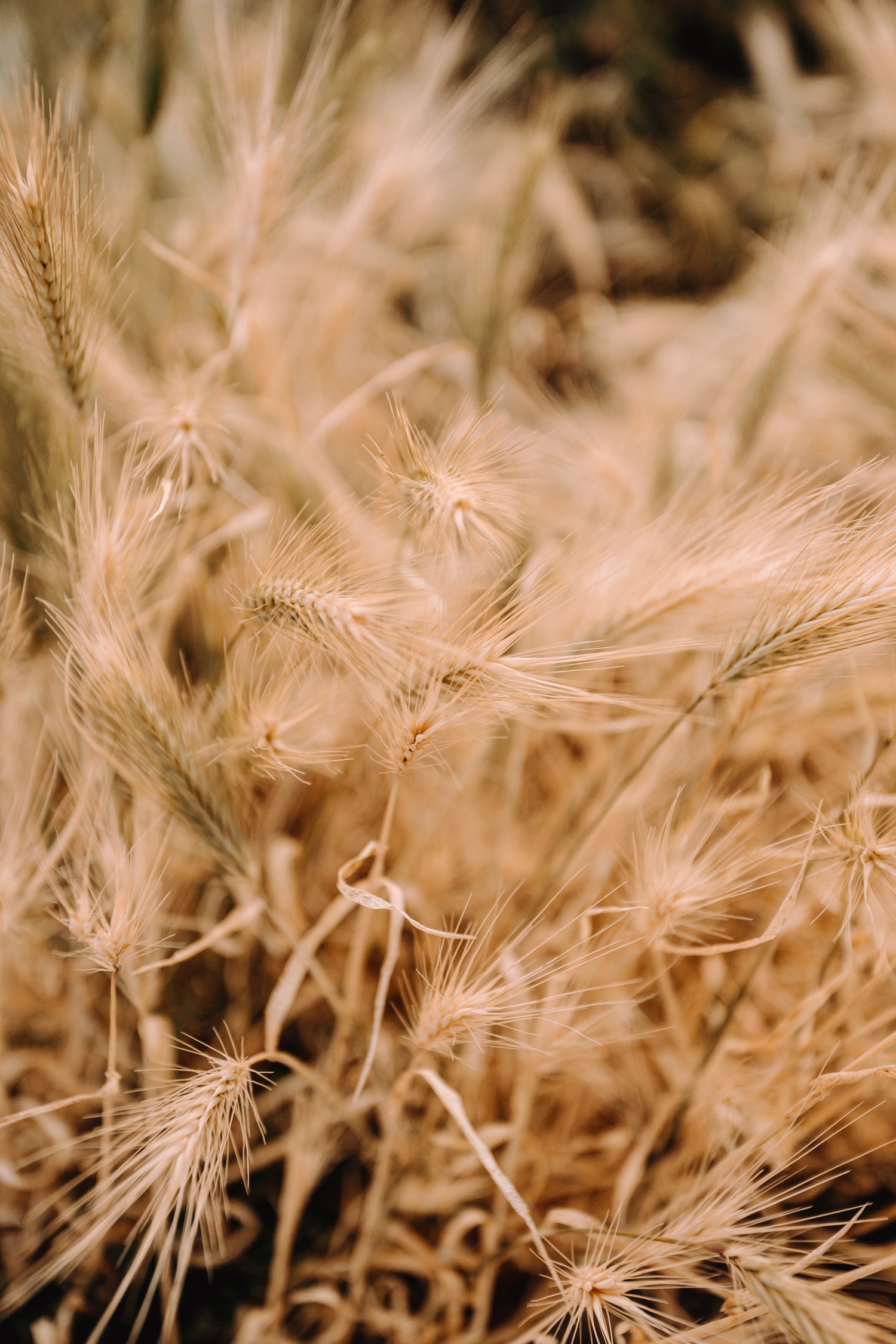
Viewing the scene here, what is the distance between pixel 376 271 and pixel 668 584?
930 mm

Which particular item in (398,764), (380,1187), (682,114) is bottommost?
(380,1187)

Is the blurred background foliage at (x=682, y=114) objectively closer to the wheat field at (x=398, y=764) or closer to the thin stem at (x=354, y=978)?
the wheat field at (x=398, y=764)

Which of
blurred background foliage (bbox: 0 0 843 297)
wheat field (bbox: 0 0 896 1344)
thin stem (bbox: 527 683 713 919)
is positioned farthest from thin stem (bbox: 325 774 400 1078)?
blurred background foliage (bbox: 0 0 843 297)

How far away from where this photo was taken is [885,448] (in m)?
0.96

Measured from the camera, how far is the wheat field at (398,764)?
0.48 m

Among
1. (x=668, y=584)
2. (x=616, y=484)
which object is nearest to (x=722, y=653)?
(x=668, y=584)

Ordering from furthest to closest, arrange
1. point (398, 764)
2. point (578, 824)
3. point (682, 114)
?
1. point (682, 114)
2. point (578, 824)
3. point (398, 764)

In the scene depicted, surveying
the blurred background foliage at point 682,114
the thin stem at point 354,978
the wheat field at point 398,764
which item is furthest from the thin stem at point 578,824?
the blurred background foliage at point 682,114

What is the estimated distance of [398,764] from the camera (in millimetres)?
465

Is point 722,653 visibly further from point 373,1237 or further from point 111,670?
point 373,1237

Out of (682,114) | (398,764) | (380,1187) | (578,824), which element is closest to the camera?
(398,764)

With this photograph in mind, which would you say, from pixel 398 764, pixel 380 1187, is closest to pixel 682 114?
pixel 398 764

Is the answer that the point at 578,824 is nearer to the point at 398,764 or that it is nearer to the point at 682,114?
the point at 398,764

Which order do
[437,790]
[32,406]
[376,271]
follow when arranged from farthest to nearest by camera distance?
[376,271]
[437,790]
[32,406]
